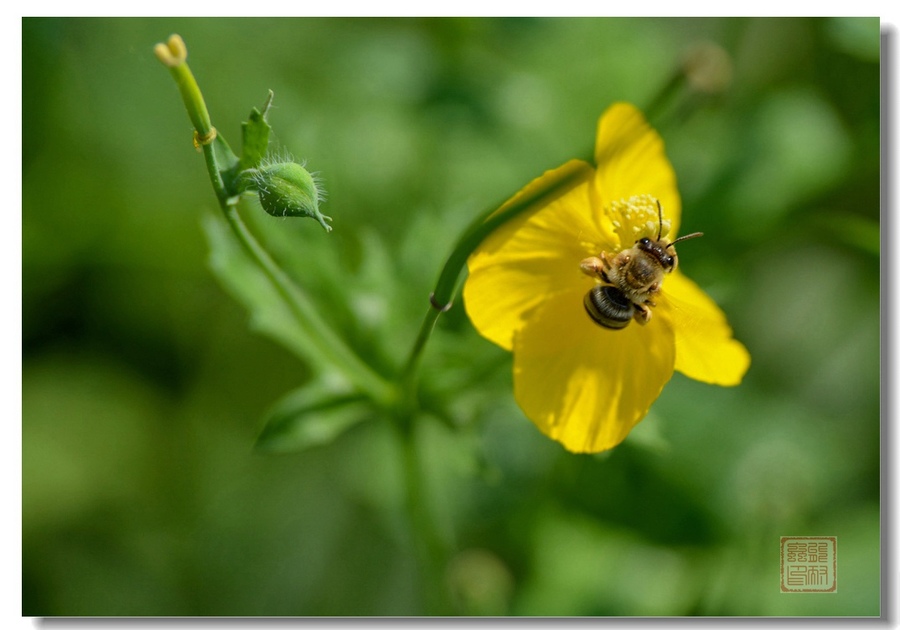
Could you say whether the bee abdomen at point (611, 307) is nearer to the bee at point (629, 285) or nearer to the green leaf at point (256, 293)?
the bee at point (629, 285)

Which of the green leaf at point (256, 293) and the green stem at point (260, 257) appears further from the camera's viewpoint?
the green leaf at point (256, 293)

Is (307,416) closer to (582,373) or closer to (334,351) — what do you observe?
(334,351)

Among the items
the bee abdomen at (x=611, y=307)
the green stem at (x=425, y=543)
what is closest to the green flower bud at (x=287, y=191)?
the bee abdomen at (x=611, y=307)

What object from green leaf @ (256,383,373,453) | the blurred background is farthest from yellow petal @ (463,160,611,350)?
the blurred background

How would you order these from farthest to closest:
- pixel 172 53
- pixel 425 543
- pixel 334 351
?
pixel 425 543 → pixel 334 351 → pixel 172 53

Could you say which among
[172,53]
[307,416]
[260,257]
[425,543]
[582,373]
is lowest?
[425,543]

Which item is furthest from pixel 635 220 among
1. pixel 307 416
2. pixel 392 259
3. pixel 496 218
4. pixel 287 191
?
pixel 392 259

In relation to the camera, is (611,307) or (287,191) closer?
(287,191)
